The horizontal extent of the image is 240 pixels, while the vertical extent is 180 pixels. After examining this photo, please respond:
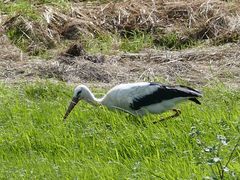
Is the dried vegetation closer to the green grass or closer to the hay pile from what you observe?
the hay pile

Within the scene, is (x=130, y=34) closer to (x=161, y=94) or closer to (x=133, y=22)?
(x=133, y=22)

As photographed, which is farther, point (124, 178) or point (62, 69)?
point (62, 69)

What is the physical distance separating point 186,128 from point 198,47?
4.94 m

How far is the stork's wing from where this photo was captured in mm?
9219

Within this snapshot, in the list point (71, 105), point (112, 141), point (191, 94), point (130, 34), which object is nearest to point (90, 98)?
point (71, 105)

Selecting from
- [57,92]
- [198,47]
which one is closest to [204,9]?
[198,47]

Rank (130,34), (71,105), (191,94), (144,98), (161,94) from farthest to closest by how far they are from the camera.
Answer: (130,34), (71,105), (144,98), (161,94), (191,94)

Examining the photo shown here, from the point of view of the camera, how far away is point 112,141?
8289 mm

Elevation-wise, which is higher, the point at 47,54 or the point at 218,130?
the point at 218,130

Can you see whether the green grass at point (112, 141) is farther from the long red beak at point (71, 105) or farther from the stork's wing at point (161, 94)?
the stork's wing at point (161, 94)

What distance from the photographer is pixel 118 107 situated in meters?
9.77

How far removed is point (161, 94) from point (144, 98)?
0.76ft

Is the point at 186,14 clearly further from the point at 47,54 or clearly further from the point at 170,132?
the point at 170,132

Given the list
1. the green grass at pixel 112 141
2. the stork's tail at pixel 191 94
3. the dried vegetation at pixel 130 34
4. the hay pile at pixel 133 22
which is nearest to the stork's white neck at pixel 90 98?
the green grass at pixel 112 141
